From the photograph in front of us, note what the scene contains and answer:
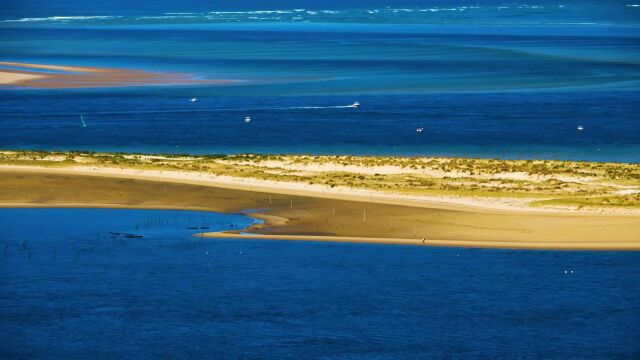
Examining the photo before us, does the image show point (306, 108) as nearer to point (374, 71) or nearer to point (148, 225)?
point (374, 71)

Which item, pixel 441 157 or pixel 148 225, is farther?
pixel 441 157

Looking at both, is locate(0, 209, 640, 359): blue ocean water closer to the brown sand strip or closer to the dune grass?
the brown sand strip

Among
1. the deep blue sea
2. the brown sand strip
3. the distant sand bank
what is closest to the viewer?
the deep blue sea

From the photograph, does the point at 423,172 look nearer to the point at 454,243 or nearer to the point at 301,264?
the point at 454,243

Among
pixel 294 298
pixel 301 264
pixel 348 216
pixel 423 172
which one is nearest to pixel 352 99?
pixel 423 172

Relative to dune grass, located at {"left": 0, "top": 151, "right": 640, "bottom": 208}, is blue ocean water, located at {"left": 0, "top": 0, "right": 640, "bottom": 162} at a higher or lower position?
lower

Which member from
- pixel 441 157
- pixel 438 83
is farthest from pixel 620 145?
pixel 438 83

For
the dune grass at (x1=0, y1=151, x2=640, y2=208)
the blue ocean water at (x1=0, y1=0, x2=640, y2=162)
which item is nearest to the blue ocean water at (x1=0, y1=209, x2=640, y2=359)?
the dune grass at (x1=0, y1=151, x2=640, y2=208)
